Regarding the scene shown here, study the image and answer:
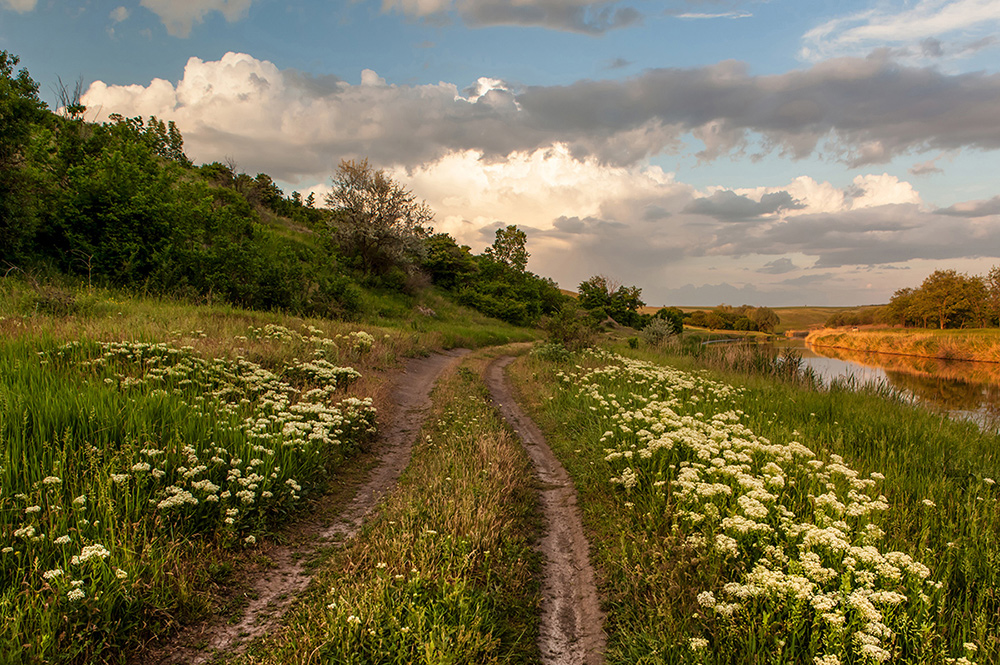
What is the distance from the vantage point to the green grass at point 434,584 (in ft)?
10.5

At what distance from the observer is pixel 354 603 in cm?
356

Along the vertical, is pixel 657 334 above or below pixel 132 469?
above

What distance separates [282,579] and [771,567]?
14.1 ft

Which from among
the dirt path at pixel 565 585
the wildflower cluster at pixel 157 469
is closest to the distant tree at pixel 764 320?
the dirt path at pixel 565 585

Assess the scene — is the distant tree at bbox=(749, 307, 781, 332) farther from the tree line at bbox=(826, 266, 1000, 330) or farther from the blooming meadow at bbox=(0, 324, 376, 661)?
the blooming meadow at bbox=(0, 324, 376, 661)

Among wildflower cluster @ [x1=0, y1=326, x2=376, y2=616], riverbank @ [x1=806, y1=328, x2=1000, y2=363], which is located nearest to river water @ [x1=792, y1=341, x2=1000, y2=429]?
riverbank @ [x1=806, y1=328, x2=1000, y2=363]

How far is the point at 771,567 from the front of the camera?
357cm

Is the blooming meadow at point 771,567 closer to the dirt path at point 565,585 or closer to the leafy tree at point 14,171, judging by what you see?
the dirt path at point 565,585

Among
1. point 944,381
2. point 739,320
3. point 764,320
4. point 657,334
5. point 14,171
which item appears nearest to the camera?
point 14,171

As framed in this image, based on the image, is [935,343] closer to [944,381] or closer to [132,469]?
[944,381]

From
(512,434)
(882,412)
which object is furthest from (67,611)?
(882,412)

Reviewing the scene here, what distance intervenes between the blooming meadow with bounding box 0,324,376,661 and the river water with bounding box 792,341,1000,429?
41.3ft

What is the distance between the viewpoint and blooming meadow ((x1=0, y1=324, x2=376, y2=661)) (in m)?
3.29

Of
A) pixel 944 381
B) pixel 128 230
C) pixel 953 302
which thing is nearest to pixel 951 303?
pixel 953 302
